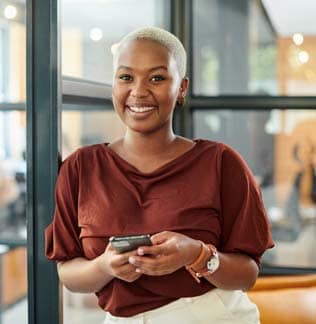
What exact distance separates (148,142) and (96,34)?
1.04 meters

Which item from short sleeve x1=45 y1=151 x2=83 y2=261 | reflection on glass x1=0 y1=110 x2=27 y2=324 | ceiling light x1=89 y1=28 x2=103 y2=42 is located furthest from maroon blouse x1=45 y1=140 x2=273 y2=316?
ceiling light x1=89 y1=28 x2=103 y2=42

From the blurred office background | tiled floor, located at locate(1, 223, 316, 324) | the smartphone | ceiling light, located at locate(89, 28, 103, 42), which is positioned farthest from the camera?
the blurred office background

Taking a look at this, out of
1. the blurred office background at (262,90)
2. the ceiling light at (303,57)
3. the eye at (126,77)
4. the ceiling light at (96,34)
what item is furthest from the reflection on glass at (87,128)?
the ceiling light at (303,57)

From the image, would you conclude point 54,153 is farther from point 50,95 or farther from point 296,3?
point 296,3

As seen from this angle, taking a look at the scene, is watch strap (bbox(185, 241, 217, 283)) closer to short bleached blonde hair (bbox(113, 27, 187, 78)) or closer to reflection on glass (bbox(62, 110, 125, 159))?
short bleached blonde hair (bbox(113, 27, 187, 78))

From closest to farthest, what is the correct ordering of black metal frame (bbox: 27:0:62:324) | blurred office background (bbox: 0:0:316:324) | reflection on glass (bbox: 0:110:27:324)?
1. black metal frame (bbox: 27:0:62:324)
2. reflection on glass (bbox: 0:110:27:324)
3. blurred office background (bbox: 0:0:316:324)

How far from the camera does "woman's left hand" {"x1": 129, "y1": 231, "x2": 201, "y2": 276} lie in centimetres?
142

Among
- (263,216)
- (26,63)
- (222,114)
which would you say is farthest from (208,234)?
(222,114)

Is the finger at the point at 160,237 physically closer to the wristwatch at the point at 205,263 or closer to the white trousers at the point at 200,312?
the wristwatch at the point at 205,263

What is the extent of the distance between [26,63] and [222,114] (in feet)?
4.72

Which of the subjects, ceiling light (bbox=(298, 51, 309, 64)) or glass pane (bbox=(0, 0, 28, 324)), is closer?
glass pane (bbox=(0, 0, 28, 324))

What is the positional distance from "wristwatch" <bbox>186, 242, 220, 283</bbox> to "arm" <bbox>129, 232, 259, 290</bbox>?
0.05 feet

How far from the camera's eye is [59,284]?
1.91 meters

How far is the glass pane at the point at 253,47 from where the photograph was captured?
305 cm
